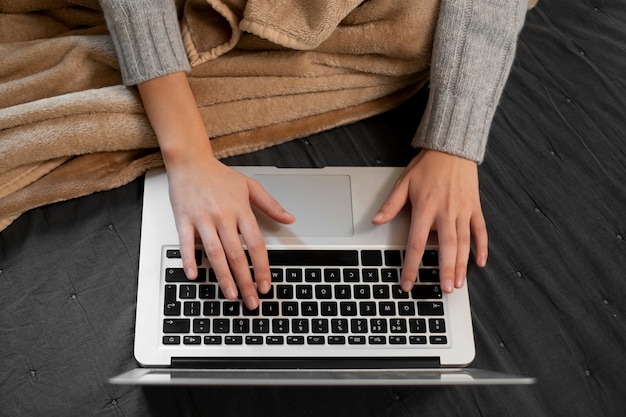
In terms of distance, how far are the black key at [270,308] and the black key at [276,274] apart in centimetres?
3

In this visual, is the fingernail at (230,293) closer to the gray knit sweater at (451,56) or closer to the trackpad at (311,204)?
the trackpad at (311,204)

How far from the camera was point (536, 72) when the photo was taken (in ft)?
2.89

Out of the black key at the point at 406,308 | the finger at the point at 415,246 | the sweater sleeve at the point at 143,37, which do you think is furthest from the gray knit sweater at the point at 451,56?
the black key at the point at 406,308

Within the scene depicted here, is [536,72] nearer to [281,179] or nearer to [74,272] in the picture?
[281,179]

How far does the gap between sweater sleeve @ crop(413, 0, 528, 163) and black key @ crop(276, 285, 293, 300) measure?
0.85 ft

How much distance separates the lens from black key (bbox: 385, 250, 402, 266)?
2.34 ft

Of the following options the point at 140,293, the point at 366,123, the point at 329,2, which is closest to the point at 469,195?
the point at 366,123

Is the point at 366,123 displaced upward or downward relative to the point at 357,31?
downward

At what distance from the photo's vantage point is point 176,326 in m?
0.67

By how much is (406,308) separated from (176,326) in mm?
263

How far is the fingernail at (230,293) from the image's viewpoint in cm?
66

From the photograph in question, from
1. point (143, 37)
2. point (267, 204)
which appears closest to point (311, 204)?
point (267, 204)

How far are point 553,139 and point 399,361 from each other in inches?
15.7

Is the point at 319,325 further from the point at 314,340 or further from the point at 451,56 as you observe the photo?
the point at 451,56
